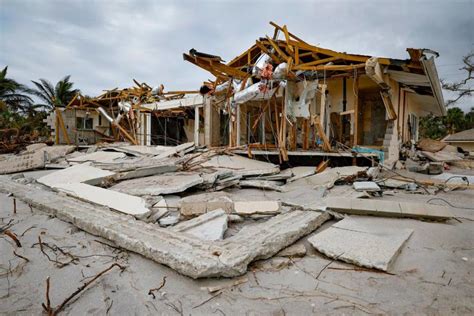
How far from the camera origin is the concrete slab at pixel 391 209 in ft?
11.3

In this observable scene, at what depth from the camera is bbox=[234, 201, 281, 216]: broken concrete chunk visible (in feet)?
12.0

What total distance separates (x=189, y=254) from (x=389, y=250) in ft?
6.00

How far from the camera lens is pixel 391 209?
3.54 m

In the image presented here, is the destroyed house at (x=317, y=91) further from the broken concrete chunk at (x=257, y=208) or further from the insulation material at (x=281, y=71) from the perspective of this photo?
the broken concrete chunk at (x=257, y=208)

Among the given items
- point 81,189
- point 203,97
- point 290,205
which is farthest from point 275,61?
point 81,189

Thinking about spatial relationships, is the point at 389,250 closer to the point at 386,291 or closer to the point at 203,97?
the point at 386,291

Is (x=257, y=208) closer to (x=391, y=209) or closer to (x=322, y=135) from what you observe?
(x=391, y=209)

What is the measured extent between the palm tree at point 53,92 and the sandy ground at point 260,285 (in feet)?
98.6

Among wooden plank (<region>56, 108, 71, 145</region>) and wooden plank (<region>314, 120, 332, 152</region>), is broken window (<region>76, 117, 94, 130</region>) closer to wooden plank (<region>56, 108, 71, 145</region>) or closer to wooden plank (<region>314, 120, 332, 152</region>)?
wooden plank (<region>56, 108, 71, 145</region>)

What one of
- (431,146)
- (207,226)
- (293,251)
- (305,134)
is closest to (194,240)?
(207,226)

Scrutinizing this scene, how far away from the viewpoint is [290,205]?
3.96 metres

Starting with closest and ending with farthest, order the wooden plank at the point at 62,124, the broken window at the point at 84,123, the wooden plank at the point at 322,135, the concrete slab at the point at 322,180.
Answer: the concrete slab at the point at 322,180 < the wooden plank at the point at 322,135 < the wooden plank at the point at 62,124 < the broken window at the point at 84,123

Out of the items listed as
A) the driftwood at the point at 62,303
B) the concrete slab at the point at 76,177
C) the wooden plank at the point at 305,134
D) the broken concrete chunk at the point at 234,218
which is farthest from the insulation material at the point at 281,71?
the driftwood at the point at 62,303

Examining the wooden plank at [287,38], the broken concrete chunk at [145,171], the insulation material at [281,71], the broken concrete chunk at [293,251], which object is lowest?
the broken concrete chunk at [293,251]
